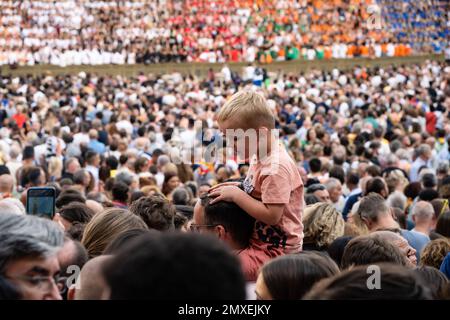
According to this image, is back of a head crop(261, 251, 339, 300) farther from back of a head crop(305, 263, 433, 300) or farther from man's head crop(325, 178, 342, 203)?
man's head crop(325, 178, 342, 203)

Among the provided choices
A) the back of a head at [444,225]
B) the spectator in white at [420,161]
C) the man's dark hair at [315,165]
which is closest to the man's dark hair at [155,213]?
the back of a head at [444,225]

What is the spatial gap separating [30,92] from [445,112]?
10.7 m

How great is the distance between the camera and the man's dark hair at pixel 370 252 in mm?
3852

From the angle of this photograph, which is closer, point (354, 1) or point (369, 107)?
point (369, 107)

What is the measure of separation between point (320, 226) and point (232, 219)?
1751 mm

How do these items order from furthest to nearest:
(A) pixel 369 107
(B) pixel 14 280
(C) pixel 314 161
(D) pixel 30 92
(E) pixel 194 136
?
1. (D) pixel 30 92
2. (A) pixel 369 107
3. (E) pixel 194 136
4. (C) pixel 314 161
5. (B) pixel 14 280

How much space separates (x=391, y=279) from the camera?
2322 millimetres

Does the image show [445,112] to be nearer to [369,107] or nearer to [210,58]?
[369,107]

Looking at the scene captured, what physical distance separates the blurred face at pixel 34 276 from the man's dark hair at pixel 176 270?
748 mm

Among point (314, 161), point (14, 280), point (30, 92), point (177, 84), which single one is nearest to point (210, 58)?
point (177, 84)

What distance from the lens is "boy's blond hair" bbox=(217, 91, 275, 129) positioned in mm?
3473

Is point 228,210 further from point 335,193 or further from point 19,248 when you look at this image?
point 335,193

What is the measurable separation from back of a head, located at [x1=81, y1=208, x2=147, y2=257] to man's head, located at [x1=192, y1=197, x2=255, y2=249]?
0.37m

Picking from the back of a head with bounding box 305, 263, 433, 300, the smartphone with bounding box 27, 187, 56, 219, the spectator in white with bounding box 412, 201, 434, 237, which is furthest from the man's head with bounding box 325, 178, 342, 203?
the back of a head with bounding box 305, 263, 433, 300
